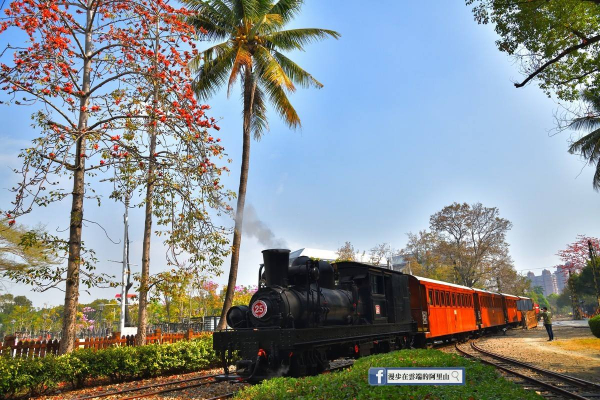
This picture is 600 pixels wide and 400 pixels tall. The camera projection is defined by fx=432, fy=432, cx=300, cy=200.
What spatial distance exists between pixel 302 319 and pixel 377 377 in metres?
3.60

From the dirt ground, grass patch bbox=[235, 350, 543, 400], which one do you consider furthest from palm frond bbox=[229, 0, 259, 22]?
the dirt ground

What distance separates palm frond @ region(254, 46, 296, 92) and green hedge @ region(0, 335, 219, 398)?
10347 millimetres

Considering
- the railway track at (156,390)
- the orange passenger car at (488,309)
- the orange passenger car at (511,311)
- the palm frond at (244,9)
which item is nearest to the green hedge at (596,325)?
the orange passenger car at (488,309)

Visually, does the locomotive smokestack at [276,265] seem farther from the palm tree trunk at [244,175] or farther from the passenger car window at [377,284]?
the palm tree trunk at [244,175]

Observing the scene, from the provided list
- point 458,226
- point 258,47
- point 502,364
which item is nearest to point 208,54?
point 258,47

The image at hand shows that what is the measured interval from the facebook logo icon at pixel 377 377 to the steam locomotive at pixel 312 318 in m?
2.77

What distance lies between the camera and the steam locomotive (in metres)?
9.38

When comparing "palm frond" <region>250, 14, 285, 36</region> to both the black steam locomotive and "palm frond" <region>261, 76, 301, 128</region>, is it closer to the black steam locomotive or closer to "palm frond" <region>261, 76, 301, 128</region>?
"palm frond" <region>261, 76, 301, 128</region>

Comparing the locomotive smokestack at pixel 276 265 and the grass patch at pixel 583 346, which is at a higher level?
the locomotive smokestack at pixel 276 265

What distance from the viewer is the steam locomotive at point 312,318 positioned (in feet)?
30.8

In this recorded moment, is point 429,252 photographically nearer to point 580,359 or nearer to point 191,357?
point 580,359

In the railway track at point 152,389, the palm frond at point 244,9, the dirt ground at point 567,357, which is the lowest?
the dirt ground at point 567,357

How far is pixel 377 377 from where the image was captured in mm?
6633

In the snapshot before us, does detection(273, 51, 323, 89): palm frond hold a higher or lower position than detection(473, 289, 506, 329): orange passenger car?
higher
